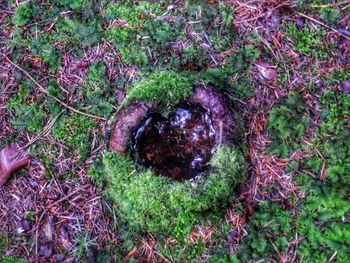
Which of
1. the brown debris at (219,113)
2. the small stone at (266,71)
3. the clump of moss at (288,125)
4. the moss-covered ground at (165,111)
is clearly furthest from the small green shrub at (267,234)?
the small stone at (266,71)

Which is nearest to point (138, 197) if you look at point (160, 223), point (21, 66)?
point (160, 223)

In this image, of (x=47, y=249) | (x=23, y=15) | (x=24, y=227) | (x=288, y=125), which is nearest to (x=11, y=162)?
(x=24, y=227)

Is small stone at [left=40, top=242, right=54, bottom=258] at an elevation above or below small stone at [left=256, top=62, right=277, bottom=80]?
Answer: below

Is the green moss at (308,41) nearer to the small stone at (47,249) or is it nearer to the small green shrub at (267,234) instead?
the small green shrub at (267,234)

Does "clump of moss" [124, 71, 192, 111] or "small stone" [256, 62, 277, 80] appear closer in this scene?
"clump of moss" [124, 71, 192, 111]

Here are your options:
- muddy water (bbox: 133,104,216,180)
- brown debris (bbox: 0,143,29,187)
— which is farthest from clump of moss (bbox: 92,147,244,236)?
brown debris (bbox: 0,143,29,187)

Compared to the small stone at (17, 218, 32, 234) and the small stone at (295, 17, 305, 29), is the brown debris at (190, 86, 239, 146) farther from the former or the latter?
the small stone at (17, 218, 32, 234)

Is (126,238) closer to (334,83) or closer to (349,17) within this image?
(334,83)

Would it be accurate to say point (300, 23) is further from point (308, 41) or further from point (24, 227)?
point (24, 227)
